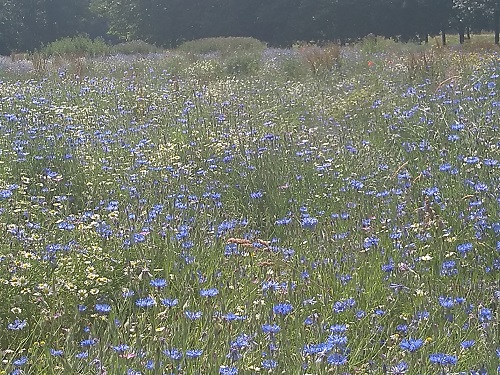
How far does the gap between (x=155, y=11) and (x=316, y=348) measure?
34.3 m

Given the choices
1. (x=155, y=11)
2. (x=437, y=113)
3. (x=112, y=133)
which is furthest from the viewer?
(x=155, y=11)

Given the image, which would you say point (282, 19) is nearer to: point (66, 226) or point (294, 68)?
point (294, 68)

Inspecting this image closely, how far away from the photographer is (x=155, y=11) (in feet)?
113

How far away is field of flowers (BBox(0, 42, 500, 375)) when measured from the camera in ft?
7.34

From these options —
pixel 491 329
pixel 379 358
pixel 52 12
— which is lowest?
pixel 379 358

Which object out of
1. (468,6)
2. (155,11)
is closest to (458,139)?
(468,6)

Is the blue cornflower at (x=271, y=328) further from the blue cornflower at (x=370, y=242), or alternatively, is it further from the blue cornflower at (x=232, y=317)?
the blue cornflower at (x=370, y=242)

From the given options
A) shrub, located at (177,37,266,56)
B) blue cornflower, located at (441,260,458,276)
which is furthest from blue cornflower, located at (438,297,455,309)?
shrub, located at (177,37,266,56)

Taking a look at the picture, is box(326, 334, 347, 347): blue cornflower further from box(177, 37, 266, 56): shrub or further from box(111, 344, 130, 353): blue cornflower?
box(177, 37, 266, 56): shrub

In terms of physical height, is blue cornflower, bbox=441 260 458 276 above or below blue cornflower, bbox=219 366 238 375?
below

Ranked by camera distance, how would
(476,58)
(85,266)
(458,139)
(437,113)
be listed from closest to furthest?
1. (85,266)
2. (458,139)
3. (437,113)
4. (476,58)

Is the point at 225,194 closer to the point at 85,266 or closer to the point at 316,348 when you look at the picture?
the point at 85,266

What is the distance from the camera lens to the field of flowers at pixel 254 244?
88.0 inches

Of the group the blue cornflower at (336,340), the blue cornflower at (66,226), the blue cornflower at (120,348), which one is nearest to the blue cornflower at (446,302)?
the blue cornflower at (336,340)
